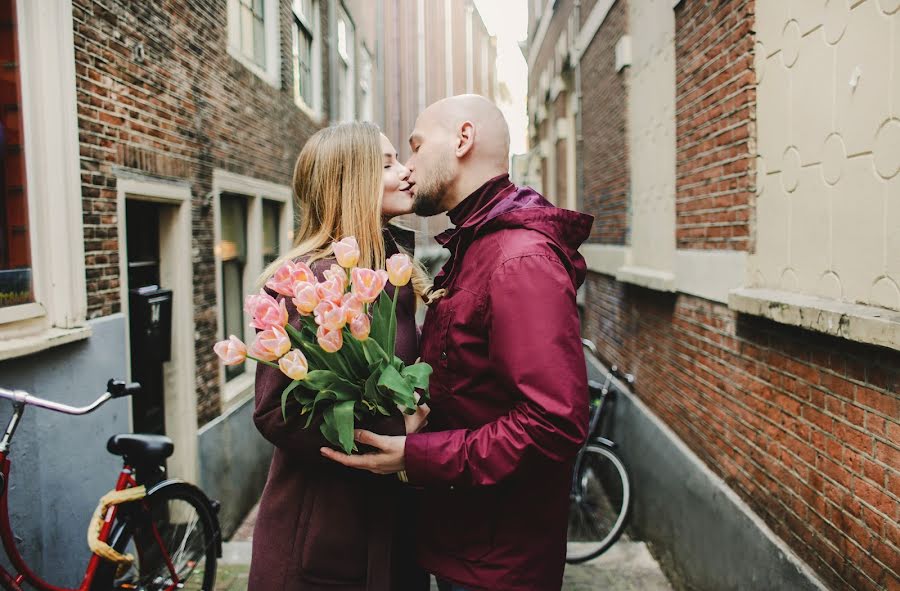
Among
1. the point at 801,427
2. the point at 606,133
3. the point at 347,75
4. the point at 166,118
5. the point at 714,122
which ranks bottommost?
the point at 801,427

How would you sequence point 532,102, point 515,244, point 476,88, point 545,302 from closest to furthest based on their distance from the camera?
point 545,302, point 515,244, point 532,102, point 476,88

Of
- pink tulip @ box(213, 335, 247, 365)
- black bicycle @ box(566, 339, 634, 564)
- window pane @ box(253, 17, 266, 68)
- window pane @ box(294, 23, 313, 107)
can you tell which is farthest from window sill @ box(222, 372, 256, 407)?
pink tulip @ box(213, 335, 247, 365)

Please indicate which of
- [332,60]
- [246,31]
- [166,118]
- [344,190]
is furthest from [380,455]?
[332,60]

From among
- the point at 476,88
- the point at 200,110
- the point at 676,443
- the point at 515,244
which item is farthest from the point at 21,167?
the point at 476,88

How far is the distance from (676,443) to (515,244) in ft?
10.5

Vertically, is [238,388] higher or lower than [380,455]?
lower

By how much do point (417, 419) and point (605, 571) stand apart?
10.6 ft

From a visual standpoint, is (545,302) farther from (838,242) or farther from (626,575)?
(626,575)

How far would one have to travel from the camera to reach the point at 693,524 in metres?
3.90

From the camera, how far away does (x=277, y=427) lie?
176 cm

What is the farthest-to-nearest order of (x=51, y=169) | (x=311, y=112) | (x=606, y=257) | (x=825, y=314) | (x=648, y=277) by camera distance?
(x=311, y=112), (x=606, y=257), (x=648, y=277), (x=51, y=169), (x=825, y=314)

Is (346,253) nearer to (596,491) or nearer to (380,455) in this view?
(380,455)

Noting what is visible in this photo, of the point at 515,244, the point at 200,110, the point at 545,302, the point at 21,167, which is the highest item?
the point at 200,110

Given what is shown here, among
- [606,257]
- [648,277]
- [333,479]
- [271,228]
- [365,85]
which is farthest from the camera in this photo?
[365,85]
